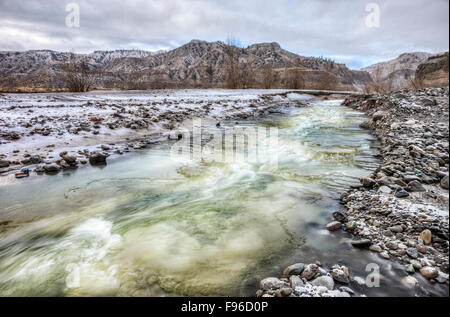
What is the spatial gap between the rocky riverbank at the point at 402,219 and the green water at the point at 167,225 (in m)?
0.27

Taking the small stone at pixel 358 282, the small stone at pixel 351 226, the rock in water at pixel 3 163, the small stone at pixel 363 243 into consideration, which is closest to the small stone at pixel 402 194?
the small stone at pixel 351 226

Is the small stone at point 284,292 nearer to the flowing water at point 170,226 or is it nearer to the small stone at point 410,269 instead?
the flowing water at point 170,226

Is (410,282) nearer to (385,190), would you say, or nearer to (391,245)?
(391,245)

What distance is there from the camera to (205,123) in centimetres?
976

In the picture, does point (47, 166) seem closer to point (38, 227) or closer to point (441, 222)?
point (38, 227)

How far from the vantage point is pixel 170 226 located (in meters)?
2.96

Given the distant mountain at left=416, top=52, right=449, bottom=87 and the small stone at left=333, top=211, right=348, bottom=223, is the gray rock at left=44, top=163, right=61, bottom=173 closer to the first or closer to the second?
the small stone at left=333, top=211, right=348, bottom=223

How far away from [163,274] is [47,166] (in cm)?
391

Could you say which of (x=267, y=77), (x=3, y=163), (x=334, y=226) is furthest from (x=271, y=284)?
(x=267, y=77)

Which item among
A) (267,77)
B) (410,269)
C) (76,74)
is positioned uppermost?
(267,77)

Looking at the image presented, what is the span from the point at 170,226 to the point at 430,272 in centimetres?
255

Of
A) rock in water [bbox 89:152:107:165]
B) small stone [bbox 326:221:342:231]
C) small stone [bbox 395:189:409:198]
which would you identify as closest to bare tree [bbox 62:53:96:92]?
rock in water [bbox 89:152:107:165]

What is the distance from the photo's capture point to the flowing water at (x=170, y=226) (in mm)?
2051

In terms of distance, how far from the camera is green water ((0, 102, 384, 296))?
206cm
